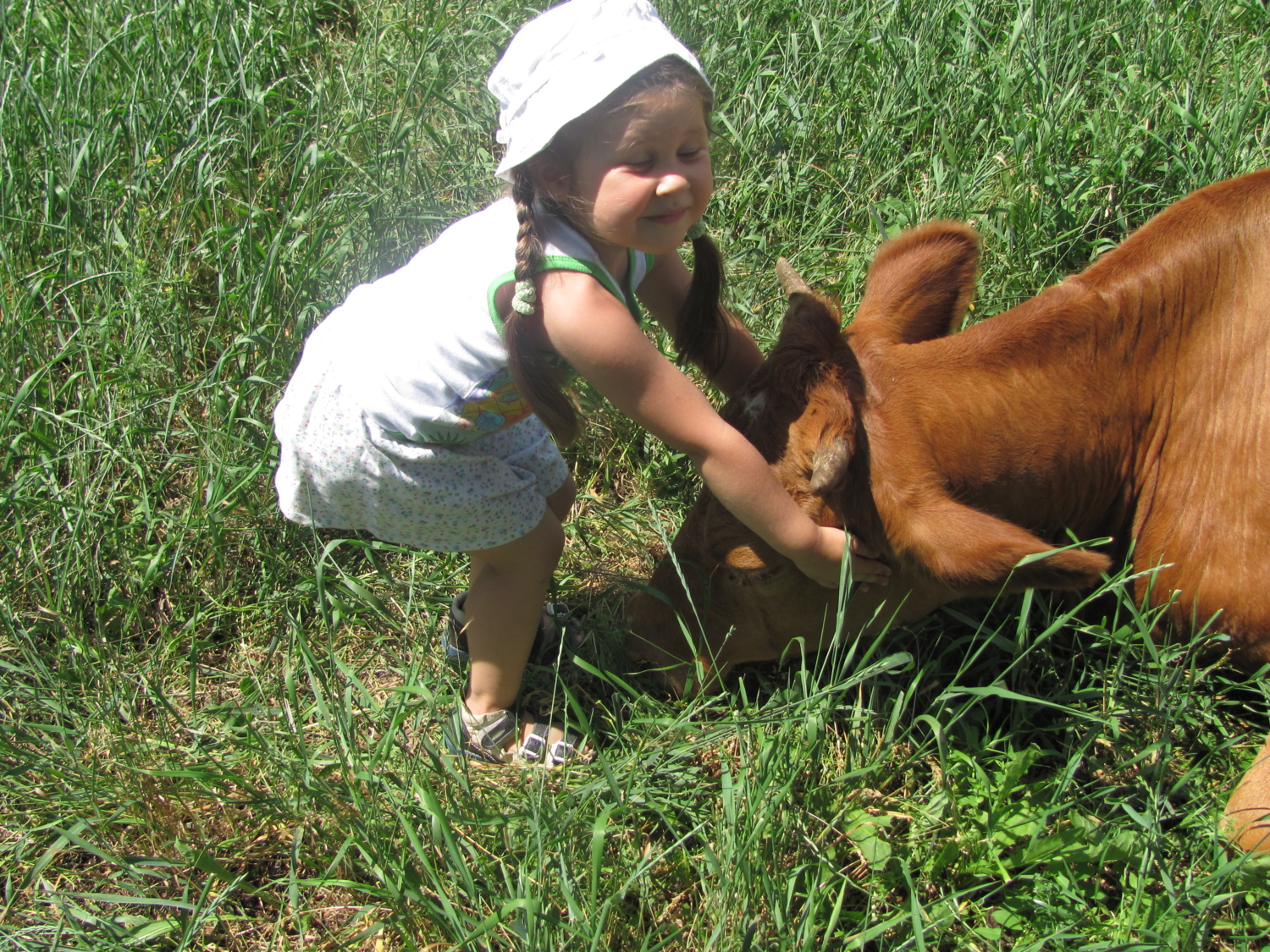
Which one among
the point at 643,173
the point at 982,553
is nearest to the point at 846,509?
the point at 982,553

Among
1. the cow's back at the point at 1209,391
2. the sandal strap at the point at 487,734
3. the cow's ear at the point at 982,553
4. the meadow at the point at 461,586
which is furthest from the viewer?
the sandal strap at the point at 487,734

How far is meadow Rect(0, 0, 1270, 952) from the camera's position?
2.64 metres

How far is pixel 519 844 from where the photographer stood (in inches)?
105

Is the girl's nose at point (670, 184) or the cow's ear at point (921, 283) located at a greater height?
the girl's nose at point (670, 184)

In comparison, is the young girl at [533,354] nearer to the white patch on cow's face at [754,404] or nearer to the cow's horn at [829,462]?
the cow's horn at [829,462]

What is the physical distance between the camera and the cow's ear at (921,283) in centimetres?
298

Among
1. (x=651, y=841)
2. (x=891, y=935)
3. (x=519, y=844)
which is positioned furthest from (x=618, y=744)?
(x=891, y=935)

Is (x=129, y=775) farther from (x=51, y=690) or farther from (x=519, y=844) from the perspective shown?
(x=519, y=844)

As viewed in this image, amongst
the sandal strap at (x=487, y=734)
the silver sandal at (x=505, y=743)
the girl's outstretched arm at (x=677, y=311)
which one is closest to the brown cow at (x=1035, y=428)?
the girl's outstretched arm at (x=677, y=311)

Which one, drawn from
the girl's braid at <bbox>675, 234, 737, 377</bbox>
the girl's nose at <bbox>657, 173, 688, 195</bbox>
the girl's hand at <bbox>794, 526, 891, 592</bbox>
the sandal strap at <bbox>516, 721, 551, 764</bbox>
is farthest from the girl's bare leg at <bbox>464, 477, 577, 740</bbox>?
the girl's nose at <bbox>657, 173, 688, 195</bbox>

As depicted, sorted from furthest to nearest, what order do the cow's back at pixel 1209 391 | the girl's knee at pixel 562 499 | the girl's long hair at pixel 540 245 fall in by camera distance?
1. the girl's knee at pixel 562 499
2. the cow's back at pixel 1209 391
3. the girl's long hair at pixel 540 245

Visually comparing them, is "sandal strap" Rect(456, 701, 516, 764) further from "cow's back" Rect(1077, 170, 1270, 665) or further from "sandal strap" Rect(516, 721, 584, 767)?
"cow's back" Rect(1077, 170, 1270, 665)

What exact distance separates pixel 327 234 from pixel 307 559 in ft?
4.60

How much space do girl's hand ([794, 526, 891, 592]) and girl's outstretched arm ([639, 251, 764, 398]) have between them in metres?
0.58
